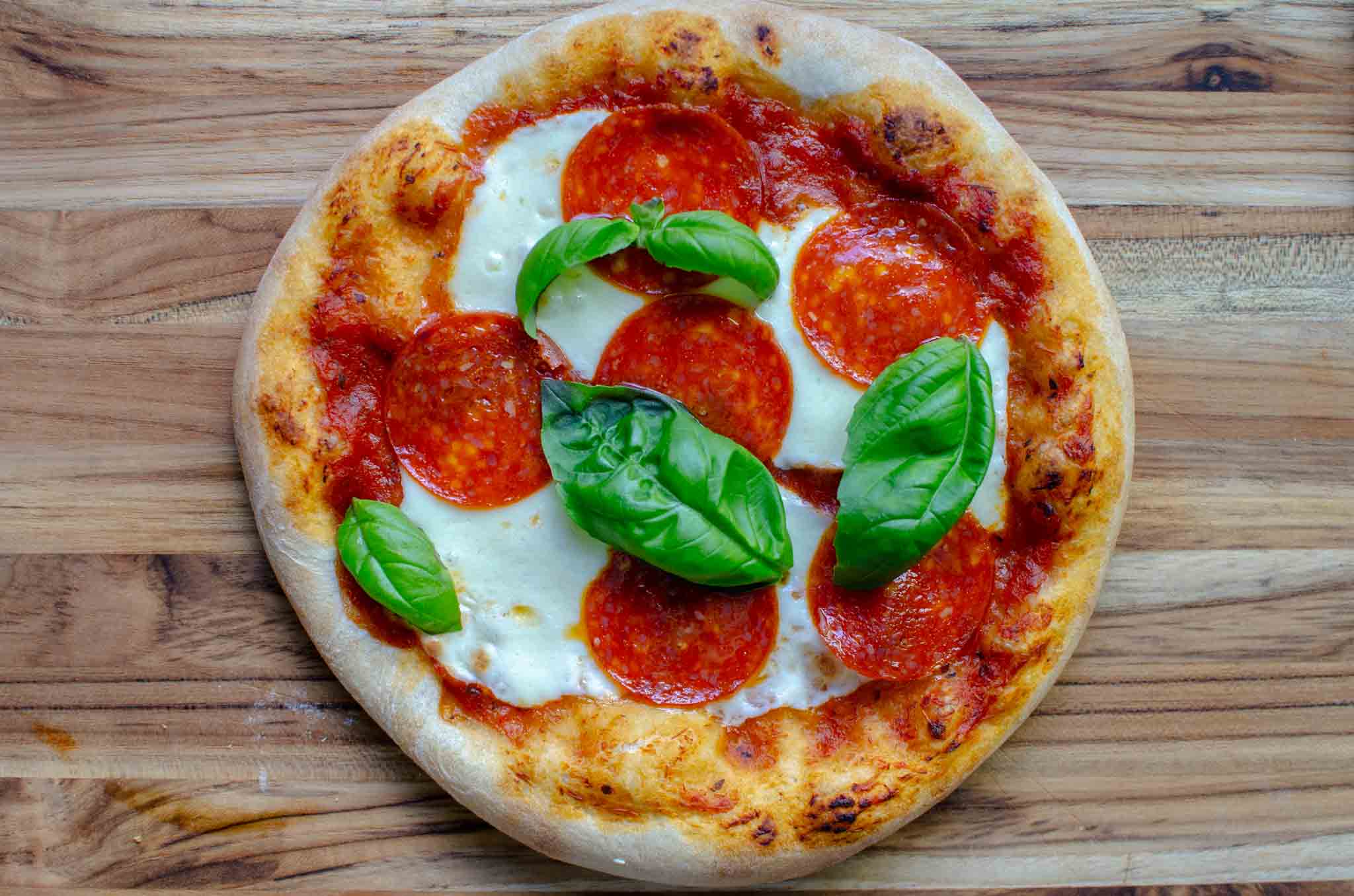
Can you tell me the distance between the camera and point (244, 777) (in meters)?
2.34

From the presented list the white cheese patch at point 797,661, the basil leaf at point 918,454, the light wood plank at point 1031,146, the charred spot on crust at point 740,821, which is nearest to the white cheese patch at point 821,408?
the white cheese patch at point 797,661

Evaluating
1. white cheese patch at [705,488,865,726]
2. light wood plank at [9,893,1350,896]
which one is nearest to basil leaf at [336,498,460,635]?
white cheese patch at [705,488,865,726]

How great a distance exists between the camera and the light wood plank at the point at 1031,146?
7.69 ft

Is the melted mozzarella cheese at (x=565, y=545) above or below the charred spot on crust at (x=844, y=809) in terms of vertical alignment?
above

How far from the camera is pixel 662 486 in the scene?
1868 millimetres

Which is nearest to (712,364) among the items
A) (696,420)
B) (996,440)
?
(696,420)

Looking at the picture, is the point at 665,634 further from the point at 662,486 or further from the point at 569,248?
the point at 569,248

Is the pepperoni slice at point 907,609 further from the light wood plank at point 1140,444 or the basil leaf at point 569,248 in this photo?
the basil leaf at point 569,248

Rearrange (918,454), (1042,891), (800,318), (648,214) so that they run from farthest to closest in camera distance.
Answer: (1042,891), (800,318), (648,214), (918,454)

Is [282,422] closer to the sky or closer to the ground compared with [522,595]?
closer to the sky

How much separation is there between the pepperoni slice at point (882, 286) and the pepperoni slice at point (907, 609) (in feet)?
1.21

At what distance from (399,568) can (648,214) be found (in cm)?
84

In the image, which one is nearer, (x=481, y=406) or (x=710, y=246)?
(x=710, y=246)

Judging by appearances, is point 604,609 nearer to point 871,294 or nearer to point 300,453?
point 300,453
